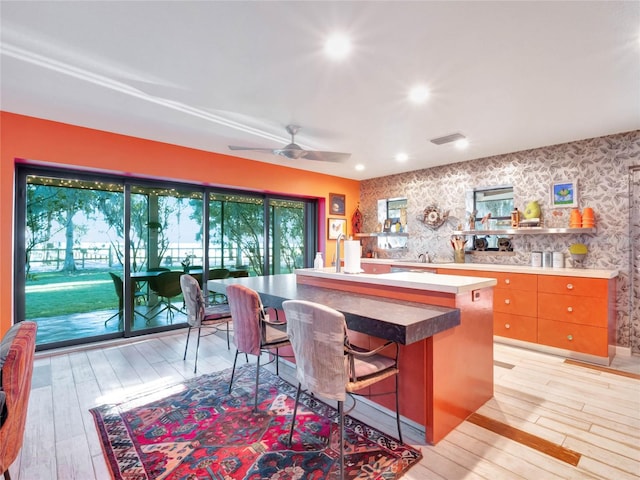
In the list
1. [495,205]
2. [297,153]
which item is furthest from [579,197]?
[297,153]

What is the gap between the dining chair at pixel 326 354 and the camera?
1597 millimetres

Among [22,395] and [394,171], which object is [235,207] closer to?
[394,171]

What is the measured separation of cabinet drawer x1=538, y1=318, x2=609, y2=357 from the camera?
3.36 metres

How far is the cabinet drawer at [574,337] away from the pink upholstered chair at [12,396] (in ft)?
15.1

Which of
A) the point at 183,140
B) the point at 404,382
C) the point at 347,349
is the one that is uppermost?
the point at 183,140

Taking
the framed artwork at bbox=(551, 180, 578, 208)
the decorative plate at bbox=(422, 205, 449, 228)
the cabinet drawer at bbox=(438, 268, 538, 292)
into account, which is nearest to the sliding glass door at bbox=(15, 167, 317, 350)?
the decorative plate at bbox=(422, 205, 449, 228)

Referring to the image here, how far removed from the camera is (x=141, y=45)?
2.13m

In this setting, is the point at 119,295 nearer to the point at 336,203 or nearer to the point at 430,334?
the point at 336,203

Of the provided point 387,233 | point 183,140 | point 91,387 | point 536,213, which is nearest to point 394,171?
point 387,233

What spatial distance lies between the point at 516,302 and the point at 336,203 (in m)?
3.50

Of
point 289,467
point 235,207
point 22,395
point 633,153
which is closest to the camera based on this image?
point 22,395

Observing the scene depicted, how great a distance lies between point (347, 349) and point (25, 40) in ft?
9.36

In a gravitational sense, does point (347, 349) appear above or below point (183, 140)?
below

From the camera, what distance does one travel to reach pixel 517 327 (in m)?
3.95
